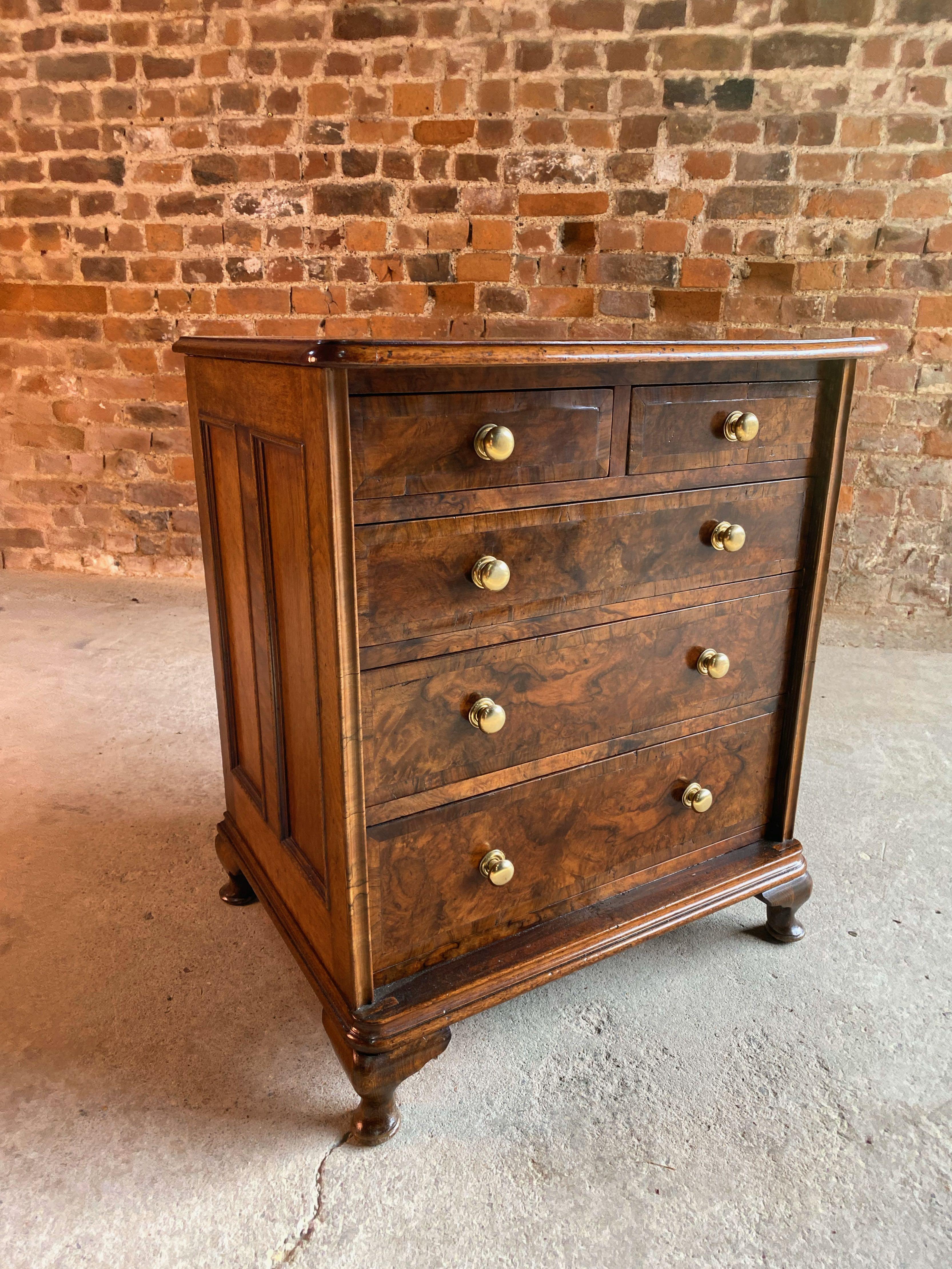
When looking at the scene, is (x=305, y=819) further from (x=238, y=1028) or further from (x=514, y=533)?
(x=514, y=533)

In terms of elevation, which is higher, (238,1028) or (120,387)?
(120,387)

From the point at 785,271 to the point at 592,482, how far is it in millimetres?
2590

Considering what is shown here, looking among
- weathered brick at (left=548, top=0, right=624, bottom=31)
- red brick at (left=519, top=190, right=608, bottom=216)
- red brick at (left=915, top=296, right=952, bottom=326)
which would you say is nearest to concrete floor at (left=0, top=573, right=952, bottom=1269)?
A: red brick at (left=915, top=296, right=952, bottom=326)

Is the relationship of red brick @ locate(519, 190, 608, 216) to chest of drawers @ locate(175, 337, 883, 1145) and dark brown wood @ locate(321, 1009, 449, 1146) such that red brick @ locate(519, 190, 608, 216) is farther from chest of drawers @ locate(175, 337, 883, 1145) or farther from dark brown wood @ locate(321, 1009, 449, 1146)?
dark brown wood @ locate(321, 1009, 449, 1146)

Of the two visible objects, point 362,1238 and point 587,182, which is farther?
point 587,182

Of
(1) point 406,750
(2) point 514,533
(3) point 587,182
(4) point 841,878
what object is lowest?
(4) point 841,878

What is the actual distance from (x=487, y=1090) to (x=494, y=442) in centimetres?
108

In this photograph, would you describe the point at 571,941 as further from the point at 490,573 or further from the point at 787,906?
the point at 490,573

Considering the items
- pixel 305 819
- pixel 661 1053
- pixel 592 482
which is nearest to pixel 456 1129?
pixel 661 1053

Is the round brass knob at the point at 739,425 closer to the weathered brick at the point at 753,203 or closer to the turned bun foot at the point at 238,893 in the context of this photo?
the turned bun foot at the point at 238,893

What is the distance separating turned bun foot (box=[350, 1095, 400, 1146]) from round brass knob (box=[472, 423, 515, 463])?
3.32ft

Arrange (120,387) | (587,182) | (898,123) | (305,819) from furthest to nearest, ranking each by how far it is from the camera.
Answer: (120,387) → (587,182) → (898,123) → (305,819)

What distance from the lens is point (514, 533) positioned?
53.3 inches

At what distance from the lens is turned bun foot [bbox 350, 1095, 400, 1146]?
1401 mm
